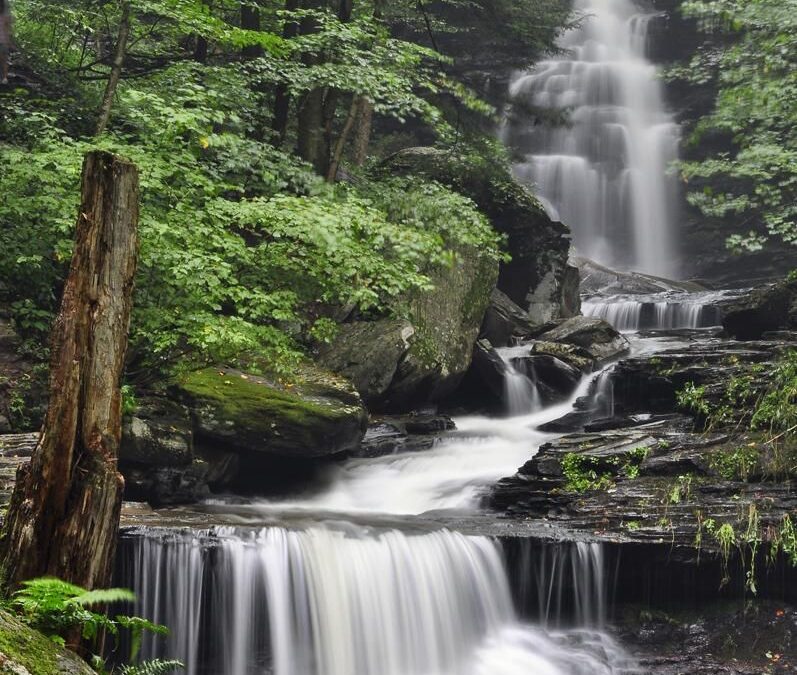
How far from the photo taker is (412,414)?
46.8ft

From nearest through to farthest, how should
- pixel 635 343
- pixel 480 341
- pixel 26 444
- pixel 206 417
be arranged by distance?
1. pixel 26 444
2. pixel 206 417
3. pixel 480 341
4. pixel 635 343

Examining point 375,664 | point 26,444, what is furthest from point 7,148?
point 375,664

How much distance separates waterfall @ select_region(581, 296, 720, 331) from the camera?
1912 cm

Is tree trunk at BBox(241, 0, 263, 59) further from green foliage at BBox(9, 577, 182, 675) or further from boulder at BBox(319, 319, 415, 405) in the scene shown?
green foliage at BBox(9, 577, 182, 675)

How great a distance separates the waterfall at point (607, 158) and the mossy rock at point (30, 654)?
76.2 ft

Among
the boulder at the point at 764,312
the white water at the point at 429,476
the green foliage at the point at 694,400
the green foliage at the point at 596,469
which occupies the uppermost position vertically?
the boulder at the point at 764,312

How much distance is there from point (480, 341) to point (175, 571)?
9270 millimetres

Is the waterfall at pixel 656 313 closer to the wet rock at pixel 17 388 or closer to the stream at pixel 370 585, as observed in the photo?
the stream at pixel 370 585

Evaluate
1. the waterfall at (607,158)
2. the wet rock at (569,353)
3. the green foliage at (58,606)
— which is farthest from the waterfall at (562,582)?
the waterfall at (607,158)

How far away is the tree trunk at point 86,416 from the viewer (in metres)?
4.20

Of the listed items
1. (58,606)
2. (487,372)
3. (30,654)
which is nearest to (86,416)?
(58,606)

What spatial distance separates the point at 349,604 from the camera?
26.3 ft

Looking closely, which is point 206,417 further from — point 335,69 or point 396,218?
point 335,69

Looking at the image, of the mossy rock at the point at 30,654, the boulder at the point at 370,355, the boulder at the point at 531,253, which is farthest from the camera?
the boulder at the point at 531,253
